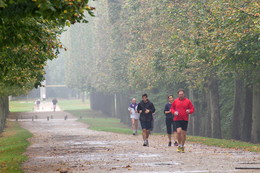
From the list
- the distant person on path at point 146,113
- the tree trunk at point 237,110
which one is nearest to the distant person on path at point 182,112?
the distant person on path at point 146,113

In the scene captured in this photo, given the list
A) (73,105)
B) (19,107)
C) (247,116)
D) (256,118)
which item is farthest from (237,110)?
(73,105)

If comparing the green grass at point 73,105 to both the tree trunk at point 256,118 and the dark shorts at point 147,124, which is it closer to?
the tree trunk at point 256,118

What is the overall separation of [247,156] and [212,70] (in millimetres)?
15091

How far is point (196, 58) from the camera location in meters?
27.2

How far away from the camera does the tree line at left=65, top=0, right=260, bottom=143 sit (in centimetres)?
2289

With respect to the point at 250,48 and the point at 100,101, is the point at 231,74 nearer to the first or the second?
the point at 250,48

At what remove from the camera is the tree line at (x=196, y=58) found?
22891mm

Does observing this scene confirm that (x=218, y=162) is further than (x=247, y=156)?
No

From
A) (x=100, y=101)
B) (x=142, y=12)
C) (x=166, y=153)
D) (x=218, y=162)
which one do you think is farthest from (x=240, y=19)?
(x=100, y=101)

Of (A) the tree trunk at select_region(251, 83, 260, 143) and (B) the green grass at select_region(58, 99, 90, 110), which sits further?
(B) the green grass at select_region(58, 99, 90, 110)

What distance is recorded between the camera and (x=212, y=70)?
32125 millimetres

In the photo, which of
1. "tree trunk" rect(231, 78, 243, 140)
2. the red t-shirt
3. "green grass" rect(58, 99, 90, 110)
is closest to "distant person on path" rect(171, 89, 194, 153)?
the red t-shirt

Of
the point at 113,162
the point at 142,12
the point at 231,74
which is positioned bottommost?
the point at 113,162

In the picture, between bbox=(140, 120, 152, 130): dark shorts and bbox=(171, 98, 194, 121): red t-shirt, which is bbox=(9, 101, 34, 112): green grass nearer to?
bbox=(140, 120, 152, 130): dark shorts
